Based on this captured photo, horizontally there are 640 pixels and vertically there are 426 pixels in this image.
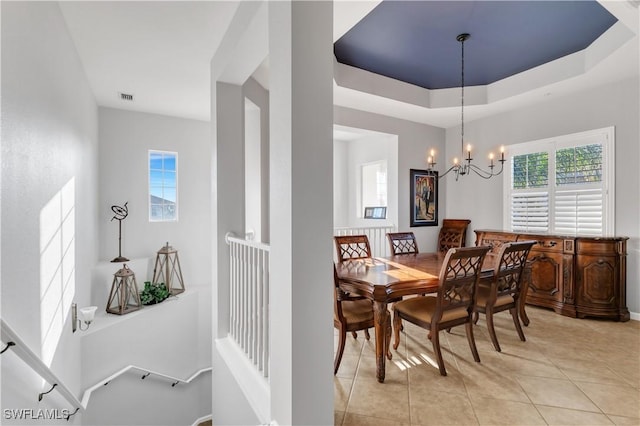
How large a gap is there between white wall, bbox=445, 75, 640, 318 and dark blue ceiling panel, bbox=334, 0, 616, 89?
728 mm

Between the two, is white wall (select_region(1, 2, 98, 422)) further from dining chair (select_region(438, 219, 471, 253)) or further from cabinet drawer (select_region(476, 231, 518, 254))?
dining chair (select_region(438, 219, 471, 253))

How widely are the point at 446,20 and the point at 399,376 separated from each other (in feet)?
10.7

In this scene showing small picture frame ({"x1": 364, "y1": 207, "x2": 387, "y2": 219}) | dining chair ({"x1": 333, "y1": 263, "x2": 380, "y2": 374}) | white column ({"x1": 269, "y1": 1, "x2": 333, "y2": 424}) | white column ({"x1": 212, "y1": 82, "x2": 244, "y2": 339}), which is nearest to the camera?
white column ({"x1": 269, "y1": 1, "x2": 333, "y2": 424})

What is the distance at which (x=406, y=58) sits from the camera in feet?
12.2

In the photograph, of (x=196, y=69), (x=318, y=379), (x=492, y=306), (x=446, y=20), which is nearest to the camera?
(x=318, y=379)

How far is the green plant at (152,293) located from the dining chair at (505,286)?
3942mm

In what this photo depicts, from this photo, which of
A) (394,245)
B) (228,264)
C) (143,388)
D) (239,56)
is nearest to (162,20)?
(239,56)

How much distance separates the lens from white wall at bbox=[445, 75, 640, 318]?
3.49m

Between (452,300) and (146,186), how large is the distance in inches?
180

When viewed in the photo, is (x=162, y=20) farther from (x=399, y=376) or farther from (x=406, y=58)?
(x=399, y=376)

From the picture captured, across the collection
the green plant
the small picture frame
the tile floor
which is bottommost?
the tile floor

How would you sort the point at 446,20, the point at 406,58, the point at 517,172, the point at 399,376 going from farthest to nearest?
1. the point at 517,172
2. the point at 406,58
3. the point at 446,20
4. the point at 399,376

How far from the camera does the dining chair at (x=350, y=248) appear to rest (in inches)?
129

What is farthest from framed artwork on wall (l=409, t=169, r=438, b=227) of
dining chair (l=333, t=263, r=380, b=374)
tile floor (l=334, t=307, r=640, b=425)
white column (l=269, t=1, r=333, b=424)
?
white column (l=269, t=1, r=333, b=424)
